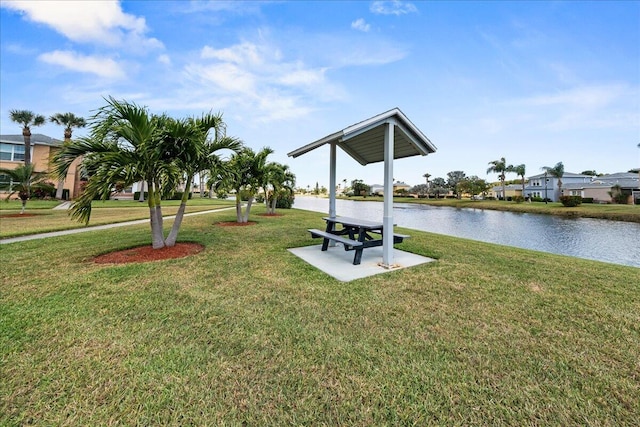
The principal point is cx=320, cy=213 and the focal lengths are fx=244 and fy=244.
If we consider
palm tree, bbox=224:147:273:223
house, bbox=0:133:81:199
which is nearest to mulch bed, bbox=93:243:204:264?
palm tree, bbox=224:147:273:223

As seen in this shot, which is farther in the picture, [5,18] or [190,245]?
[5,18]

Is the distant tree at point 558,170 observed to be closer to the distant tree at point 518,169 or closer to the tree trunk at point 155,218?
the distant tree at point 518,169

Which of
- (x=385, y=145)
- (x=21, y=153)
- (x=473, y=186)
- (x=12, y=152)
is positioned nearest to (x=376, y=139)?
(x=385, y=145)

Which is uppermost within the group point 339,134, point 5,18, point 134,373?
point 5,18

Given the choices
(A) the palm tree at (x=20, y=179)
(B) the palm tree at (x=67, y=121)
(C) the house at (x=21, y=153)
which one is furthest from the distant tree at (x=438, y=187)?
(A) the palm tree at (x=20, y=179)

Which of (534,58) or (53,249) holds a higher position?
(534,58)

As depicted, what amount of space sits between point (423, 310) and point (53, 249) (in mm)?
8394

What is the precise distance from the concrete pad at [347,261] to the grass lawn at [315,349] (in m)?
0.36

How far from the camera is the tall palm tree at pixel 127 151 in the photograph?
16.2 ft

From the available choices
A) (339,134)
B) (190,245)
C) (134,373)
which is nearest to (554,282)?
(339,134)

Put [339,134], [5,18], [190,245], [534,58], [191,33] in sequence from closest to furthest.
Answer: [339,134]
[190,245]
[5,18]
[191,33]
[534,58]

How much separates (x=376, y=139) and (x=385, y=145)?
1141mm

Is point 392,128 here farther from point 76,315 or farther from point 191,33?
point 191,33

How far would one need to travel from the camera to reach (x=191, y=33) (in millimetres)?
11953
